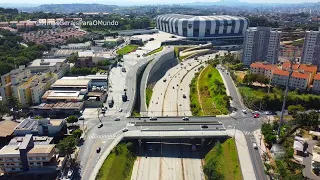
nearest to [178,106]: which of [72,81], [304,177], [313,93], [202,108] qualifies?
[202,108]

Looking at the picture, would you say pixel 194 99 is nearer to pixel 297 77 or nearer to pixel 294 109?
pixel 294 109

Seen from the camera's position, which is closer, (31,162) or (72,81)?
(31,162)

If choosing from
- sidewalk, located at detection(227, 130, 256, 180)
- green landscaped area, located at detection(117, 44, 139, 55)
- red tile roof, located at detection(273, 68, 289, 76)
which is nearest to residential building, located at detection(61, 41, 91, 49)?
green landscaped area, located at detection(117, 44, 139, 55)

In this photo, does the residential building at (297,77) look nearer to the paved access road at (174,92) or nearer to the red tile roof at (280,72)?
the red tile roof at (280,72)

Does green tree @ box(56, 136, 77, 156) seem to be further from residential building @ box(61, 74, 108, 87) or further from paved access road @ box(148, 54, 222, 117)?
residential building @ box(61, 74, 108, 87)

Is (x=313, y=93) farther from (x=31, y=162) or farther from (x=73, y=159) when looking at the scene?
(x=31, y=162)

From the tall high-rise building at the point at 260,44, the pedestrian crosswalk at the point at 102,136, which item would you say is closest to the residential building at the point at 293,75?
the tall high-rise building at the point at 260,44

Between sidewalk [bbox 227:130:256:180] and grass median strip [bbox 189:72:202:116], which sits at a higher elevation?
sidewalk [bbox 227:130:256:180]
